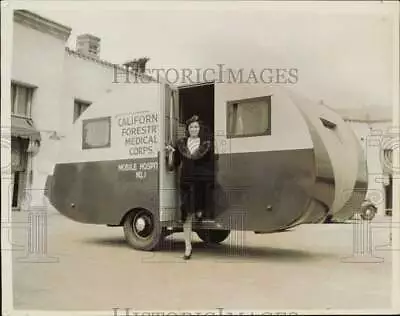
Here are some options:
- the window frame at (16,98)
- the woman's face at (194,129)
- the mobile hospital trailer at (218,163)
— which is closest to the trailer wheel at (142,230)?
the mobile hospital trailer at (218,163)

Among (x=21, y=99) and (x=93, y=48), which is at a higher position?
(x=93, y=48)

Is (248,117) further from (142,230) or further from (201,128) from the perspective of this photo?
(142,230)

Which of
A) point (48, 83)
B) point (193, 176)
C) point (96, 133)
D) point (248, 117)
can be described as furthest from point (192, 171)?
point (48, 83)

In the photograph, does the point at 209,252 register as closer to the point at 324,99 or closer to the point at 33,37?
the point at 324,99

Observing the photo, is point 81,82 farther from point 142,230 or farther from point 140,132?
point 142,230

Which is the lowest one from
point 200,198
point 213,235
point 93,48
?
point 213,235

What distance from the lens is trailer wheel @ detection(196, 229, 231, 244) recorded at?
1781 millimetres

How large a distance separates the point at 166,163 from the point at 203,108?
23cm

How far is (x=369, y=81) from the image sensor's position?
1.84 m

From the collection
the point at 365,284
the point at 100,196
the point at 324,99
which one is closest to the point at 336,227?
the point at 365,284

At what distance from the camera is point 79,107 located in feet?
6.05

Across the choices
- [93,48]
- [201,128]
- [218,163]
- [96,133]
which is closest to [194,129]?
[201,128]

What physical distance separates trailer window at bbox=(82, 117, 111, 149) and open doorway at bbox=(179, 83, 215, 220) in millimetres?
274

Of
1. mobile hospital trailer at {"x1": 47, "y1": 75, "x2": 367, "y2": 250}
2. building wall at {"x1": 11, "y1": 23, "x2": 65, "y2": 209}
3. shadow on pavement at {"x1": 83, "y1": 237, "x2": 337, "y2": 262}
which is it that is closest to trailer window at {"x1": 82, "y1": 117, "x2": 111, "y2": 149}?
mobile hospital trailer at {"x1": 47, "y1": 75, "x2": 367, "y2": 250}
